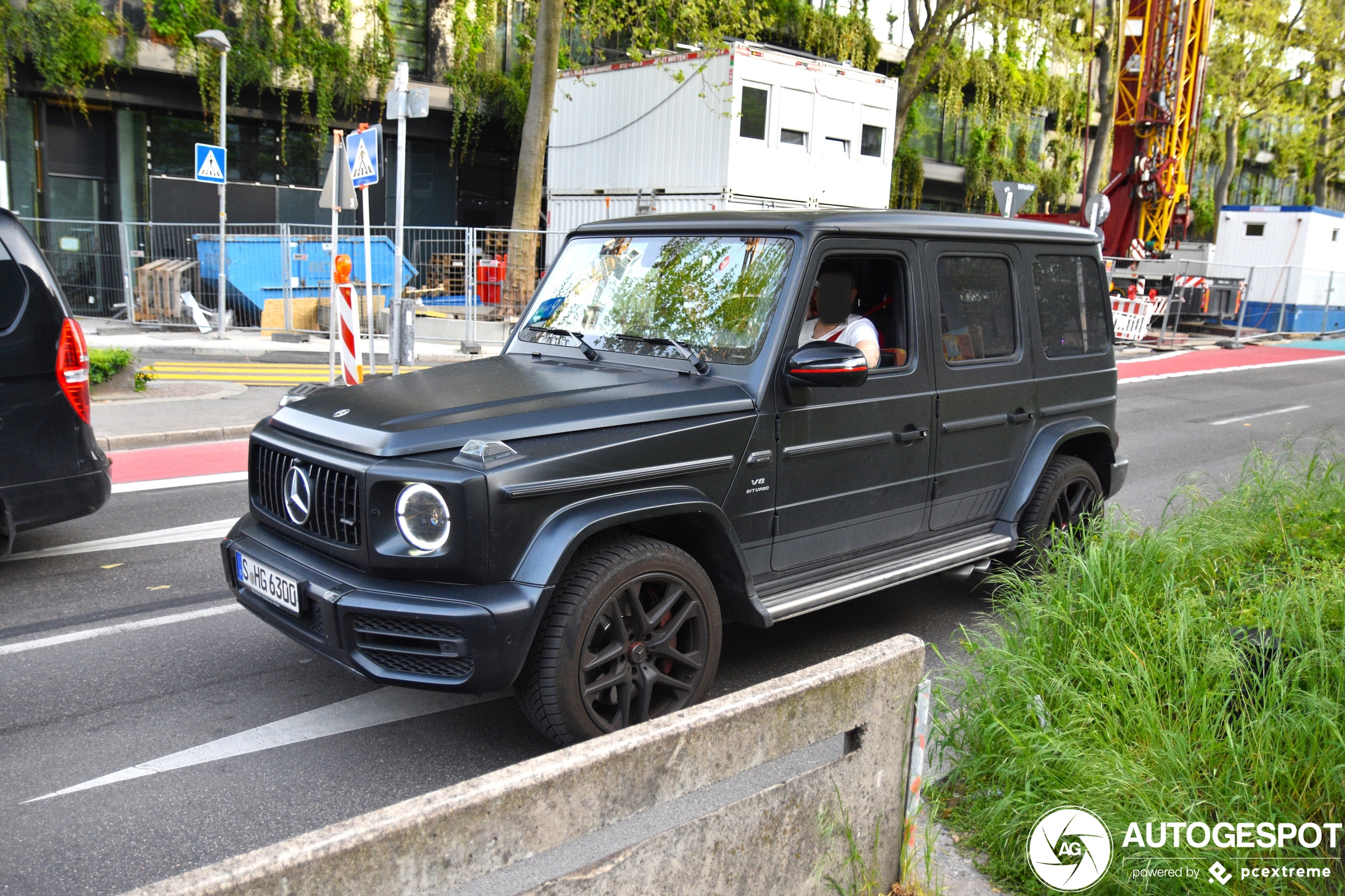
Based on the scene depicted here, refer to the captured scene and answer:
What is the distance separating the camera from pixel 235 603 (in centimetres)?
548

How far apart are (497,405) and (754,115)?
635 inches

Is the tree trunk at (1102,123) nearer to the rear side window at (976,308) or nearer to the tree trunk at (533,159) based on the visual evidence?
the tree trunk at (533,159)

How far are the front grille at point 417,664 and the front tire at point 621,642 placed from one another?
0.26 metres

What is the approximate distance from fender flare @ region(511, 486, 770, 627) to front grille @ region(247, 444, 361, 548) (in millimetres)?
633

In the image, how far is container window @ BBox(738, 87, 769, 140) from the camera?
61.4 ft

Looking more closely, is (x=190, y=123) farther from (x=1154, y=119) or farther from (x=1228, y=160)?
(x=1228, y=160)

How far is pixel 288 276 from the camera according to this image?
18.7 m

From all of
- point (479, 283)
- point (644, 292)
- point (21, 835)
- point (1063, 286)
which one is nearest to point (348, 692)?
point (21, 835)

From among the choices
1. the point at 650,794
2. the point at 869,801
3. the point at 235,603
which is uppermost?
the point at 650,794

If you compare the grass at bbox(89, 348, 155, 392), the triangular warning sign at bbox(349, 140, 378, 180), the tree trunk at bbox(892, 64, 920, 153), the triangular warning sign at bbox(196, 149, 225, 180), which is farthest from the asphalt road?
Result: the tree trunk at bbox(892, 64, 920, 153)

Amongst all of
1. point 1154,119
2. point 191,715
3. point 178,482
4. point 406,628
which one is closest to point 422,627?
point 406,628

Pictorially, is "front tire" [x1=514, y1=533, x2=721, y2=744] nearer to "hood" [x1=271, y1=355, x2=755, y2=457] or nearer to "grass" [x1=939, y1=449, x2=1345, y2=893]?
"hood" [x1=271, y1=355, x2=755, y2=457]

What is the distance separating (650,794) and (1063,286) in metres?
4.39

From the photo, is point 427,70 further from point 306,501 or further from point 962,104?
point 306,501
